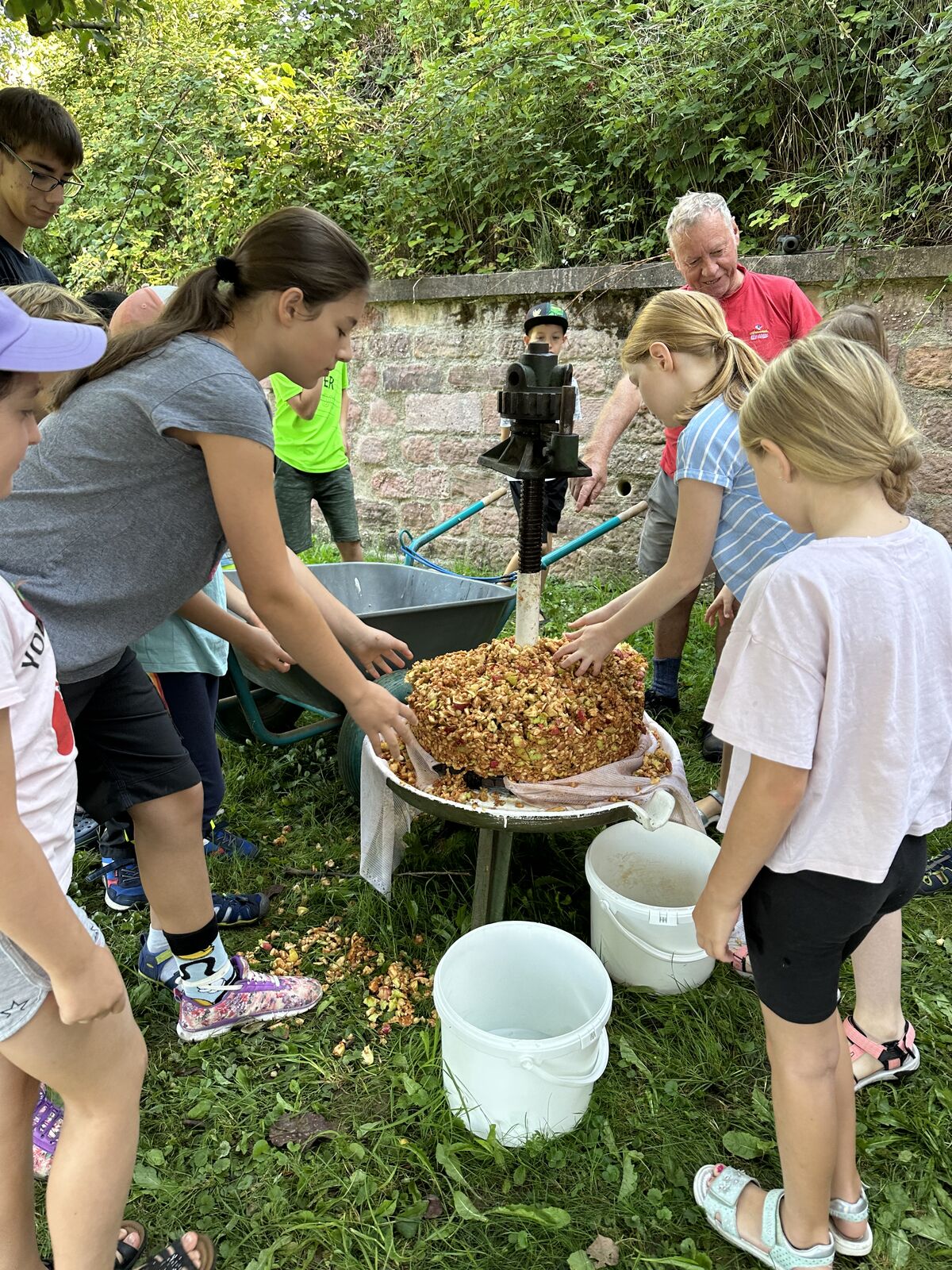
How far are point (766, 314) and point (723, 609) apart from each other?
1237mm

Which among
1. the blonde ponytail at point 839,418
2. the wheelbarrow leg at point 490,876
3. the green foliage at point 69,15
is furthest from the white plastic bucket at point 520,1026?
the green foliage at point 69,15

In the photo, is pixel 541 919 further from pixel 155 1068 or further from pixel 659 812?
pixel 155 1068

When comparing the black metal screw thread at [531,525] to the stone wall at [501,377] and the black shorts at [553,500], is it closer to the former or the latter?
the black shorts at [553,500]

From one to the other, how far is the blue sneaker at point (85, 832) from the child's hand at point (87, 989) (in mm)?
2001

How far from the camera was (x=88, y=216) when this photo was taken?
7.33 m

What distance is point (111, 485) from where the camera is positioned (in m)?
1.66

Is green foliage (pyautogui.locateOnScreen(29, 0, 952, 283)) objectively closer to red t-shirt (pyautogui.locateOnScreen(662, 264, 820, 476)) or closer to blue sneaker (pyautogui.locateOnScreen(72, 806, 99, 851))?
red t-shirt (pyautogui.locateOnScreen(662, 264, 820, 476))

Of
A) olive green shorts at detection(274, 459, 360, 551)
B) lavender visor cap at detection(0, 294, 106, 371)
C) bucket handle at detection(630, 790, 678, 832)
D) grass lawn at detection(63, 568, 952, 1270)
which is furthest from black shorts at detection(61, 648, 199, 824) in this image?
olive green shorts at detection(274, 459, 360, 551)

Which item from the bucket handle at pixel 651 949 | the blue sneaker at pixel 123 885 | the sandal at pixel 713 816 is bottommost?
the blue sneaker at pixel 123 885

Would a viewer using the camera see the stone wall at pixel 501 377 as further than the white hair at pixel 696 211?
Yes

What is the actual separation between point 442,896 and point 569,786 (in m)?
0.94

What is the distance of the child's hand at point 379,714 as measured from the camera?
6.09 feet

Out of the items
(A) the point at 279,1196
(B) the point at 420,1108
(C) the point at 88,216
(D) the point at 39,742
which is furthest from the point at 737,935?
(C) the point at 88,216

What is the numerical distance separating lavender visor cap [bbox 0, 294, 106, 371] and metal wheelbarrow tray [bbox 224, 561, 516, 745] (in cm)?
151
